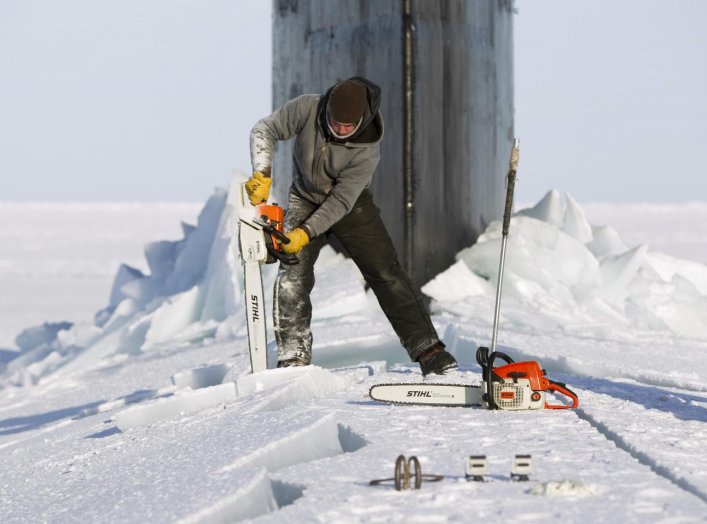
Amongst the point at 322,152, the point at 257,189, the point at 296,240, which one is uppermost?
the point at 322,152

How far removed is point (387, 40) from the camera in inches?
373

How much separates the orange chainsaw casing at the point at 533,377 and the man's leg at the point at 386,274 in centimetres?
87

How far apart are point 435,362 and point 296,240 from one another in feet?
3.21

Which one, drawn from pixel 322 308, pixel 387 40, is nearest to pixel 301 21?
pixel 387 40

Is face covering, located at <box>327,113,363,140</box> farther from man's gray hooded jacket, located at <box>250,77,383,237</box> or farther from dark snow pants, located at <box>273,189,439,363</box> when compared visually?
dark snow pants, located at <box>273,189,439,363</box>

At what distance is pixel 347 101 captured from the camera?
16.2 ft

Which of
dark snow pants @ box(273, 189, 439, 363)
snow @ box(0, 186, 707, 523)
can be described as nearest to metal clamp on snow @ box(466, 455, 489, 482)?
snow @ box(0, 186, 707, 523)

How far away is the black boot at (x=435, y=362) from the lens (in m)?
5.54

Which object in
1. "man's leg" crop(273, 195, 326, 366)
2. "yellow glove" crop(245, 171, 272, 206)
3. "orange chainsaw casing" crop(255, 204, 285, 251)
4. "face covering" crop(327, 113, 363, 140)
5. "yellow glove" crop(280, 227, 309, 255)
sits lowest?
"man's leg" crop(273, 195, 326, 366)

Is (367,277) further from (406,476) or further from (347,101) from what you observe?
(406,476)

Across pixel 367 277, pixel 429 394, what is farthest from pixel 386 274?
pixel 429 394

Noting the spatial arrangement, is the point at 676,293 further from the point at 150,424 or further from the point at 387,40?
the point at 150,424

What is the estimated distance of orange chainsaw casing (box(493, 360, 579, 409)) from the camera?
15.2ft

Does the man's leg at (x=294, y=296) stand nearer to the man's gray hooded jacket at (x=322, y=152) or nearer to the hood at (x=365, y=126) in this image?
the man's gray hooded jacket at (x=322, y=152)
